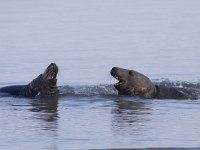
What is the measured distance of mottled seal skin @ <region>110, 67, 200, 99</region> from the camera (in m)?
17.2

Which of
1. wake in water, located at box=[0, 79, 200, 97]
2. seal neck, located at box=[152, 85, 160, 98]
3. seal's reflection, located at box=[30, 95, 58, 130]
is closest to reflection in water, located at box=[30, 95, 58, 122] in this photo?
seal's reflection, located at box=[30, 95, 58, 130]

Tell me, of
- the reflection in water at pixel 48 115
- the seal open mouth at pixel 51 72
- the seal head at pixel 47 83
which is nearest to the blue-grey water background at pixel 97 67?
the reflection in water at pixel 48 115

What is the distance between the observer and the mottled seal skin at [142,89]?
17234 millimetres

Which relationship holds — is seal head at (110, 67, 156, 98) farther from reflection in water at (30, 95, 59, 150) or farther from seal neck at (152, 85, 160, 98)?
reflection in water at (30, 95, 59, 150)

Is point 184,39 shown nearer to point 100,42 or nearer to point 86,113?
point 100,42

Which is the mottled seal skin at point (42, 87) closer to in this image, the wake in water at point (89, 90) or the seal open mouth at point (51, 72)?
the seal open mouth at point (51, 72)

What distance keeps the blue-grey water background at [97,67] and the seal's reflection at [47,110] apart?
2 centimetres

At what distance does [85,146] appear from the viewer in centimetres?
1183

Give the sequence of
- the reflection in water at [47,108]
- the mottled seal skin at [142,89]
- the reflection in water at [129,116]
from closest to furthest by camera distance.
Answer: the reflection in water at [129,116], the reflection in water at [47,108], the mottled seal skin at [142,89]

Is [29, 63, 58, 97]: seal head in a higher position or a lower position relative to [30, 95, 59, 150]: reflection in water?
higher

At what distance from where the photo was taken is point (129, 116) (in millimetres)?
14664

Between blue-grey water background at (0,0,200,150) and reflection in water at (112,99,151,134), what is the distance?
0.02 metres

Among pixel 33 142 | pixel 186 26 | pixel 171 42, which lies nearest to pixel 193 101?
pixel 33 142

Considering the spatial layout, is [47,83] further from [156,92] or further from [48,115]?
[48,115]
